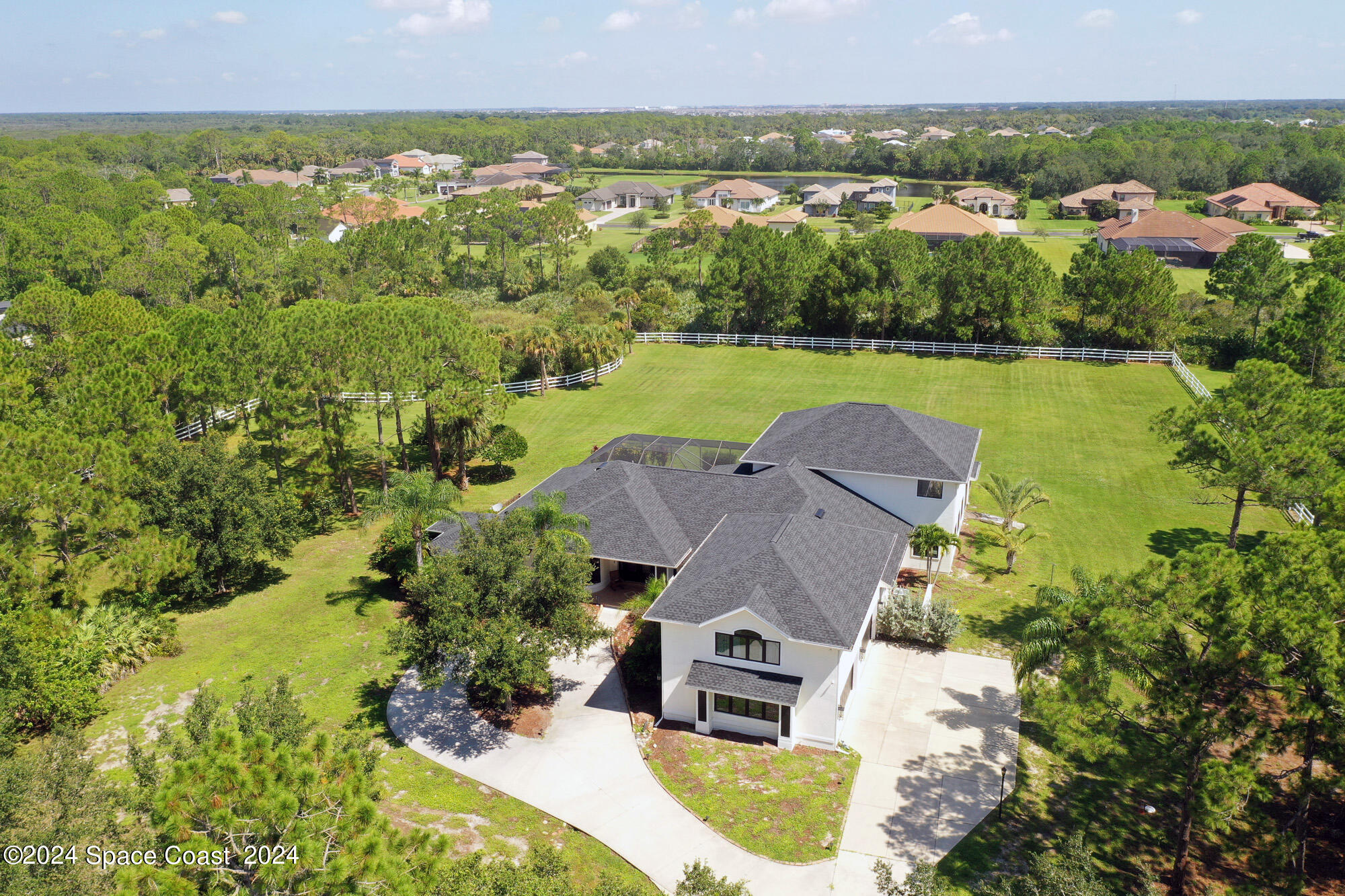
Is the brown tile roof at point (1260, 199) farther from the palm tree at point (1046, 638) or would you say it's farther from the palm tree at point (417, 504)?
the palm tree at point (417, 504)

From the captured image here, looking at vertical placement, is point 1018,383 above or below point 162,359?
below

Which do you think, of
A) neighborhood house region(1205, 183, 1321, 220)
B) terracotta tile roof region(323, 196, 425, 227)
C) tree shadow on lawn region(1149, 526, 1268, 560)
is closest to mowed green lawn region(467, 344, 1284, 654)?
tree shadow on lawn region(1149, 526, 1268, 560)

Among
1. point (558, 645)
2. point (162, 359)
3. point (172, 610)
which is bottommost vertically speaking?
point (172, 610)

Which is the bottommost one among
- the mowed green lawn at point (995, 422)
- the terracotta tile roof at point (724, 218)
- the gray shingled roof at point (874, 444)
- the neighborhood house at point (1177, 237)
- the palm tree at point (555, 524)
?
the mowed green lawn at point (995, 422)

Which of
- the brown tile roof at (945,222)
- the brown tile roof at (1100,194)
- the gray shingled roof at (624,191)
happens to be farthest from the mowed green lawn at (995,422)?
the gray shingled roof at (624,191)

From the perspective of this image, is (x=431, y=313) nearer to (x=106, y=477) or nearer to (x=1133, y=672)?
(x=106, y=477)

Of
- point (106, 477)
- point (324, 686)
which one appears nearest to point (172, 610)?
point (106, 477)
